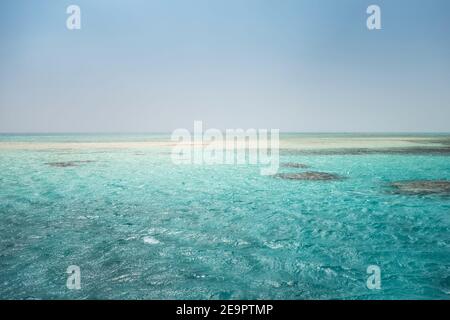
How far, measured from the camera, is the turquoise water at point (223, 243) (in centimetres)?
583

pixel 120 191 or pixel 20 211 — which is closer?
pixel 20 211

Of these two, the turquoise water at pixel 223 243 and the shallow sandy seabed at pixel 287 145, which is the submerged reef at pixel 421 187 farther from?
the shallow sandy seabed at pixel 287 145

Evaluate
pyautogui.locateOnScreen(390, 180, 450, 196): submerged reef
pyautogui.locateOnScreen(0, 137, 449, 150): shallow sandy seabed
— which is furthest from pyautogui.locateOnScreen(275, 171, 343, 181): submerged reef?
pyautogui.locateOnScreen(0, 137, 449, 150): shallow sandy seabed

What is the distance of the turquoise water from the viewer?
5.83 meters

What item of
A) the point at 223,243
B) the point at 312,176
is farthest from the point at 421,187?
the point at 223,243

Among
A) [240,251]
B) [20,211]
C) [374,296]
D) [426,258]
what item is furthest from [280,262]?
[20,211]

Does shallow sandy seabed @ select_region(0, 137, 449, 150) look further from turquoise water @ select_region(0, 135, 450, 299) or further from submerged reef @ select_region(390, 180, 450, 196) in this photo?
turquoise water @ select_region(0, 135, 450, 299)

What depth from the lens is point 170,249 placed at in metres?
7.70

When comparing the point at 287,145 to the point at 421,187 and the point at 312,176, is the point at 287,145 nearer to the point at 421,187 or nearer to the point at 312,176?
the point at 312,176

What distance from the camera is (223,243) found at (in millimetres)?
8133
